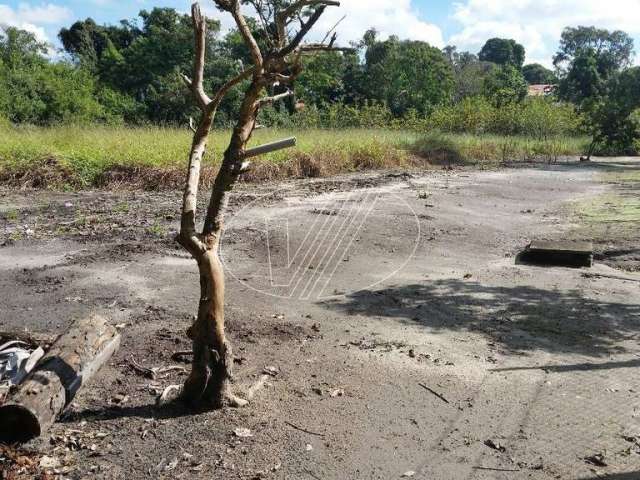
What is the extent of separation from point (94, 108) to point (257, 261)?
16098mm

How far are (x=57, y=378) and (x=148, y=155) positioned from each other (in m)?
10.2

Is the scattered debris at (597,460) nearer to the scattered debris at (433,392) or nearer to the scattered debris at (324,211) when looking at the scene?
the scattered debris at (433,392)

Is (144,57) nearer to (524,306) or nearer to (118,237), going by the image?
(118,237)

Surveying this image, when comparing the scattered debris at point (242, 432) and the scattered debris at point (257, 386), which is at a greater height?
the scattered debris at point (257, 386)

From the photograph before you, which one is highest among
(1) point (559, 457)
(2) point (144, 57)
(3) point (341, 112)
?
(2) point (144, 57)

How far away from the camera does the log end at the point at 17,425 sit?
3074 millimetres

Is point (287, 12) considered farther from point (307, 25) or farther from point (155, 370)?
point (155, 370)

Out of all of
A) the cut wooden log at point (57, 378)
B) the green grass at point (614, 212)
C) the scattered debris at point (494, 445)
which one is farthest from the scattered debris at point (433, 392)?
the green grass at point (614, 212)

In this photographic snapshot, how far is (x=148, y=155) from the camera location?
1302cm

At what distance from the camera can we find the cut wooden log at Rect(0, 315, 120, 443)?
10.2ft

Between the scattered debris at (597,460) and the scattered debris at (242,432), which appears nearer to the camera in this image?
the scattered debris at (597,460)

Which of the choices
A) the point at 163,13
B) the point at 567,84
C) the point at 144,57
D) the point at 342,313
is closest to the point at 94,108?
the point at 144,57

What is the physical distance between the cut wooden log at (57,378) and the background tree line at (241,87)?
13.9 metres

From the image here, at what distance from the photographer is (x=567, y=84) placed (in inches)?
1564
